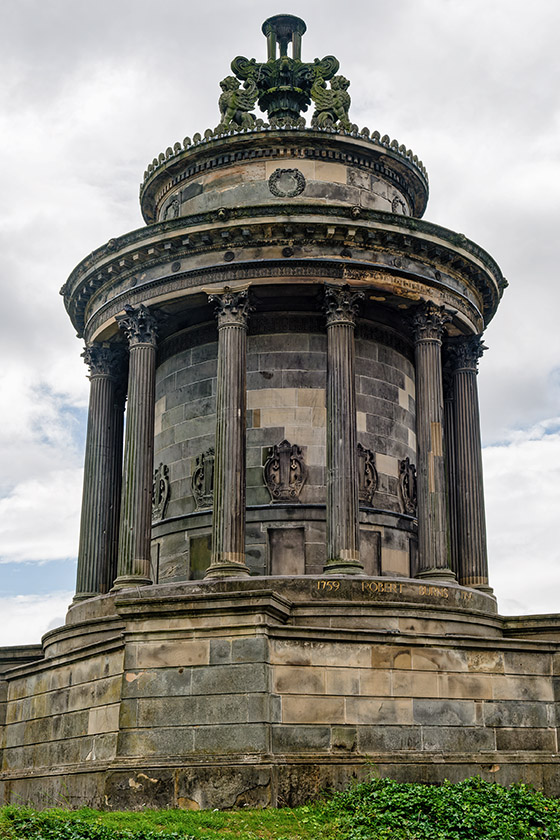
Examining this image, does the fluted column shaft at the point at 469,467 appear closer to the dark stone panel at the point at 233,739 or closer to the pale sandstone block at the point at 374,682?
the pale sandstone block at the point at 374,682

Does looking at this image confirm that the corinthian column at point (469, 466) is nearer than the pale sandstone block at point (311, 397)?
No

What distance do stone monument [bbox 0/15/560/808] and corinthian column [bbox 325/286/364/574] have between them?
0.05m

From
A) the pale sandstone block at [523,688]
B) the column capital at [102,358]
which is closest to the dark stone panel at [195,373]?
the column capital at [102,358]

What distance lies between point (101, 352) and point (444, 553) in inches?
448

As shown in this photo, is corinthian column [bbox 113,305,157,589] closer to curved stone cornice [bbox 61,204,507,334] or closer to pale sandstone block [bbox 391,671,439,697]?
curved stone cornice [bbox 61,204,507,334]

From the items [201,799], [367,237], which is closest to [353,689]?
[201,799]

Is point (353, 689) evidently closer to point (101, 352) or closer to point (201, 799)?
point (201, 799)

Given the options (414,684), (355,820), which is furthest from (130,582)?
(355,820)

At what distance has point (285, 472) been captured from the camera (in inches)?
1114

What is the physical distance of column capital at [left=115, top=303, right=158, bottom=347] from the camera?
28.9 metres

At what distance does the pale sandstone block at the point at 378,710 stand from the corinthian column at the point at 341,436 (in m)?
4.44

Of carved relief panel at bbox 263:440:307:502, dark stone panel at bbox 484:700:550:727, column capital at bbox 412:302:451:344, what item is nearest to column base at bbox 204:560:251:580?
carved relief panel at bbox 263:440:307:502

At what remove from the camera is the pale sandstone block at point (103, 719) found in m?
20.7

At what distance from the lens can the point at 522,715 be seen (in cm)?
2233
